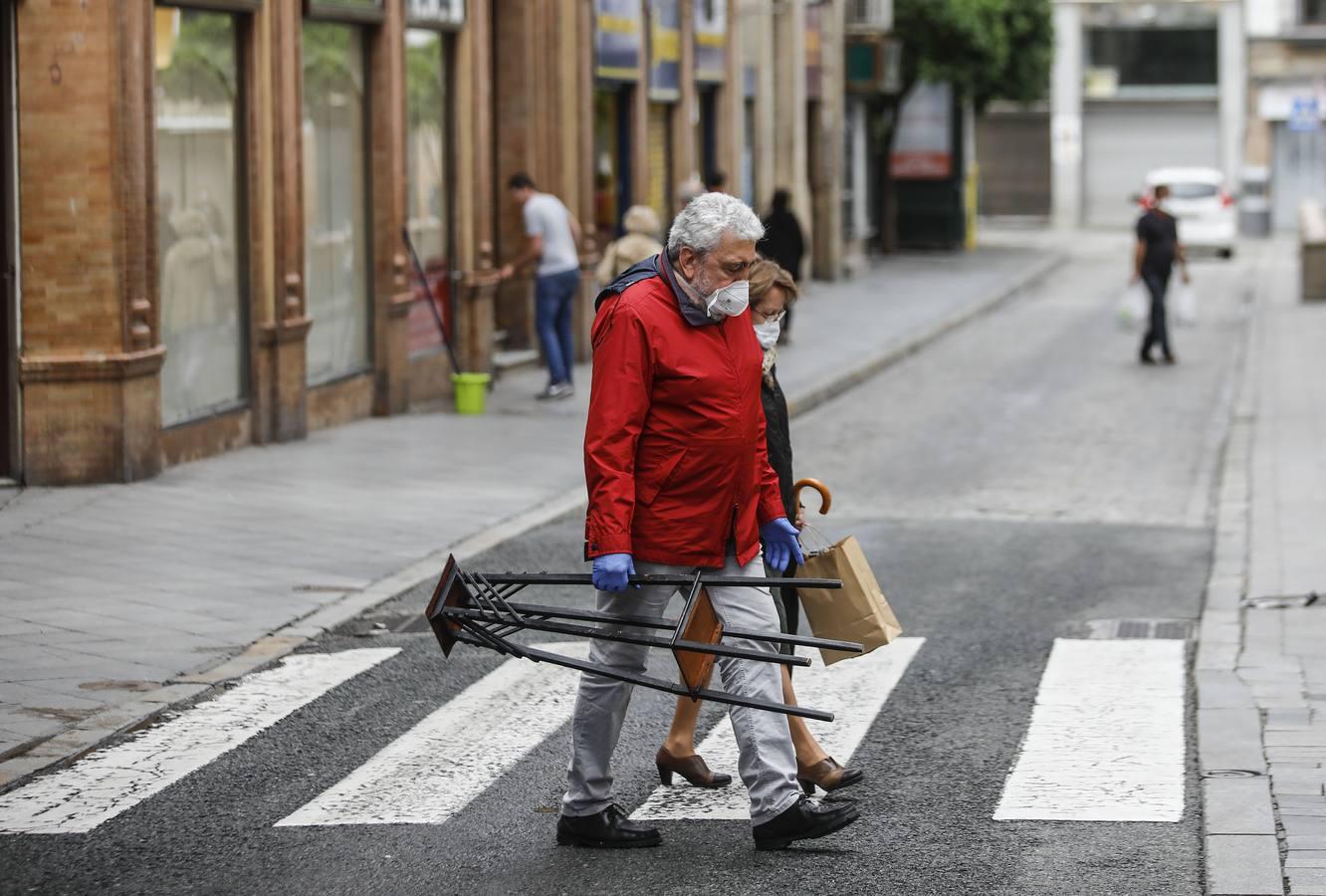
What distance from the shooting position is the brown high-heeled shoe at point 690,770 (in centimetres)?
706

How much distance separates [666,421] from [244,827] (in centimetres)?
180

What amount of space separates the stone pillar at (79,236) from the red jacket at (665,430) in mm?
7596

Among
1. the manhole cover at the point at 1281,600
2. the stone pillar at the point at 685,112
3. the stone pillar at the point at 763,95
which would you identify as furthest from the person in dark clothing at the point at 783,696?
the stone pillar at the point at 763,95

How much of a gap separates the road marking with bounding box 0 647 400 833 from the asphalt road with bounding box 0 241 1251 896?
88 mm

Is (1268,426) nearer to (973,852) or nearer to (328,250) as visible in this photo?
(328,250)

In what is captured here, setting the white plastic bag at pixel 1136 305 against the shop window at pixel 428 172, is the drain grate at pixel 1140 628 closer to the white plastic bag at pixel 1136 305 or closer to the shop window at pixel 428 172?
the shop window at pixel 428 172

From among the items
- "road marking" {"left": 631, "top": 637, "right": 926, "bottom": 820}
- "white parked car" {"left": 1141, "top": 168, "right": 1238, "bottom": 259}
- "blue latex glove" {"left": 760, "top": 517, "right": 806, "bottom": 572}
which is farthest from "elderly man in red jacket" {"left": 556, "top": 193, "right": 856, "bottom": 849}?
"white parked car" {"left": 1141, "top": 168, "right": 1238, "bottom": 259}

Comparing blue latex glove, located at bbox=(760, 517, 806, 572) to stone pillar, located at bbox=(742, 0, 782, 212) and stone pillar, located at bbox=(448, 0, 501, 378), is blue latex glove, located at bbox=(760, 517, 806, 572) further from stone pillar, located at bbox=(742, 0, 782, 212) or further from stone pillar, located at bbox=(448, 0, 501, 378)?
stone pillar, located at bbox=(742, 0, 782, 212)

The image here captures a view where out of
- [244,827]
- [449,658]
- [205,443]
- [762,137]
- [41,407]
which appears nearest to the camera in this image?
[244,827]

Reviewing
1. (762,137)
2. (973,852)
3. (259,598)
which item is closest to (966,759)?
(973,852)

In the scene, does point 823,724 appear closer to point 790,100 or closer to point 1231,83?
point 790,100

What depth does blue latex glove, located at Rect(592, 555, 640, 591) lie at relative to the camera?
6074 millimetres

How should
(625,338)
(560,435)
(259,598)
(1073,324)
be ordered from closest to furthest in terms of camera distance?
(625,338) < (259,598) < (560,435) < (1073,324)

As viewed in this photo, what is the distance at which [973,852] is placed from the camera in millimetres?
6344
